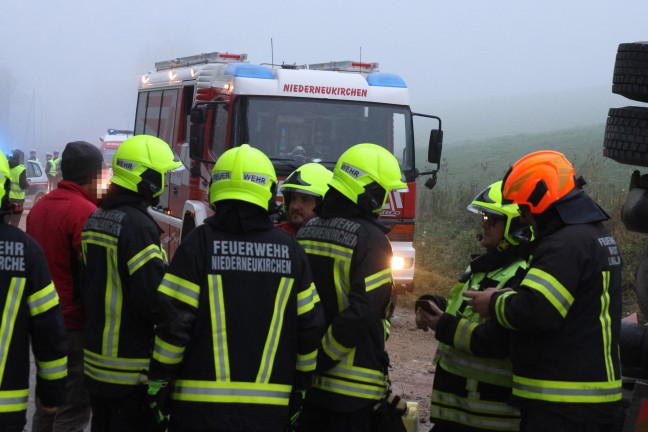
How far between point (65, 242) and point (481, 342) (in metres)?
2.40

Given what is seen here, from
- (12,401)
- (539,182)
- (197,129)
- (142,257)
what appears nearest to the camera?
(12,401)

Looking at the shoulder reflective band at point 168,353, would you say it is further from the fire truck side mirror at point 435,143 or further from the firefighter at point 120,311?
the fire truck side mirror at point 435,143

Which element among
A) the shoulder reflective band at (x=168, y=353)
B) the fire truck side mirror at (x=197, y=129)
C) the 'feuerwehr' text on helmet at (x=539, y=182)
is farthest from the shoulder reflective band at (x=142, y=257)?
the fire truck side mirror at (x=197, y=129)

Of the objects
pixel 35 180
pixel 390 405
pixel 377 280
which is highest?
pixel 377 280

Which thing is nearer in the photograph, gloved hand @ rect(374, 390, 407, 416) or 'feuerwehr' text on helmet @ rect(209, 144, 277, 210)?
'feuerwehr' text on helmet @ rect(209, 144, 277, 210)

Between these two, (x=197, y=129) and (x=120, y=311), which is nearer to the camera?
(x=120, y=311)

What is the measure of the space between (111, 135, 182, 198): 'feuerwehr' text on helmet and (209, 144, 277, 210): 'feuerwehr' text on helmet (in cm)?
89

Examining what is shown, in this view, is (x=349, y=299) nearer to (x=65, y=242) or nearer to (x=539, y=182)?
(x=539, y=182)

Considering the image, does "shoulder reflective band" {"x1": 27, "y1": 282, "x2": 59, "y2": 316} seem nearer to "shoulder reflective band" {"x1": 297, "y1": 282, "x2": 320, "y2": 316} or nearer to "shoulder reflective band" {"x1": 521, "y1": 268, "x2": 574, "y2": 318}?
"shoulder reflective band" {"x1": 297, "y1": 282, "x2": 320, "y2": 316}

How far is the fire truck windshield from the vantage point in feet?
34.3

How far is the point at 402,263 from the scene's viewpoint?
36.7 feet

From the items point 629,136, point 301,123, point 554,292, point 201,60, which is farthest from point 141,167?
point 201,60

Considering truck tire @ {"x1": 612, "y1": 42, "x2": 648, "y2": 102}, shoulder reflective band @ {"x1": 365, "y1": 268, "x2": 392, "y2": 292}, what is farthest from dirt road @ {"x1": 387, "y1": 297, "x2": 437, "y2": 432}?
shoulder reflective band @ {"x1": 365, "y1": 268, "x2": 392, "y2": 292}

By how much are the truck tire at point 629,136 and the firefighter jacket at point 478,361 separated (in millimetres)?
1539
